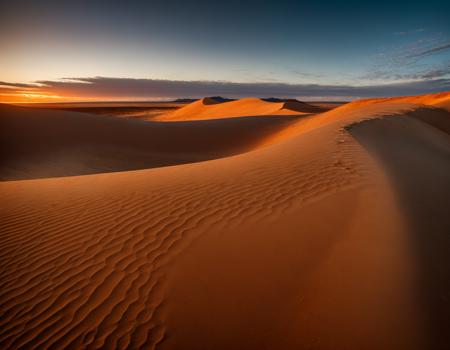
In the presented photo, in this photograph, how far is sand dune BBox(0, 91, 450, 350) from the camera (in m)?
2.43

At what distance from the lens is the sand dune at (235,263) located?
7.98 feet

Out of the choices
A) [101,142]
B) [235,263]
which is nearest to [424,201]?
[235,263]

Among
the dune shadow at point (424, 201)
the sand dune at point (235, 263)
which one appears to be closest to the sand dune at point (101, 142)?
the sand dune at point (235, 263)

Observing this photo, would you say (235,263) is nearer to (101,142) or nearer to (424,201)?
(424,201)

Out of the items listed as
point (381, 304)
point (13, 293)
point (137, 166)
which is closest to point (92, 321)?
point (13, 293)

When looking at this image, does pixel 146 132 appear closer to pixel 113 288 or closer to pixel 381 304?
pixel 113 288

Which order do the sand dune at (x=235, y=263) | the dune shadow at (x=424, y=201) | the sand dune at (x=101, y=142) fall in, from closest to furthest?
A: the sand dune at (x=235, y=263) < the dune shadow at (x=424, y=201) < the sand dune at (x=101, y=142)

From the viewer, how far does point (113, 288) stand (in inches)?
116

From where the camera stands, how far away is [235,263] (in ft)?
10.3

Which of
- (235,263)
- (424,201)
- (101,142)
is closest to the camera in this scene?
(235,263)

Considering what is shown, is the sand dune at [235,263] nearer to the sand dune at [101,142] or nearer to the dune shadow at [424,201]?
the dune shadow at [424,201]

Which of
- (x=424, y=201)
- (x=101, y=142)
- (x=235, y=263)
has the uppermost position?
(x=424, y=201)

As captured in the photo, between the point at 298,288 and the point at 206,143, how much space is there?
48.0ft

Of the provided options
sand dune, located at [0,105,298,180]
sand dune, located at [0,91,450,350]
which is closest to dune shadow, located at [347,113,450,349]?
sand dune, located at [0,91,450,350]
